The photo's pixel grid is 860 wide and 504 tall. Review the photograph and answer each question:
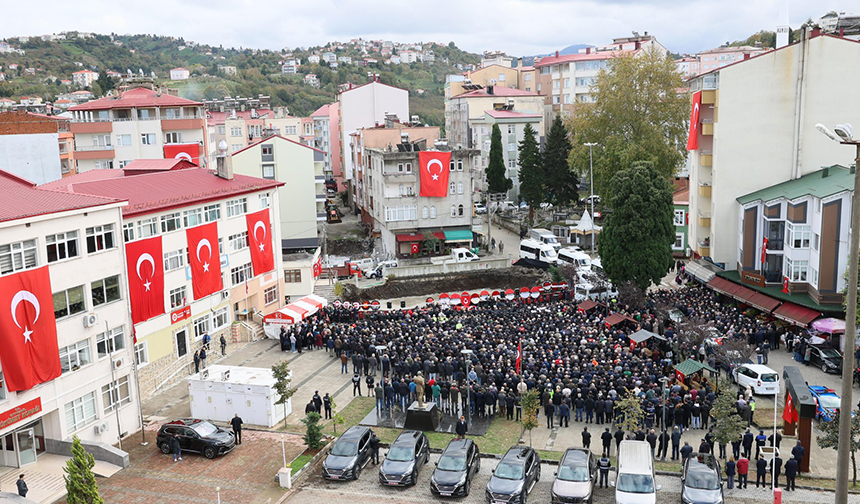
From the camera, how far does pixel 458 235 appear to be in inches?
2336

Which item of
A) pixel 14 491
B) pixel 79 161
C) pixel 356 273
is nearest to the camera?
pixel 14 491

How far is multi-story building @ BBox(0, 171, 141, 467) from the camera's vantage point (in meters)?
22.2

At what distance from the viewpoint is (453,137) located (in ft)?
317

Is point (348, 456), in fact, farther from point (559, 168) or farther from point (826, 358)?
point (559, 168)

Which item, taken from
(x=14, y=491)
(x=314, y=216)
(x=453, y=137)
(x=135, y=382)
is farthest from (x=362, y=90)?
(x=14, y=491)

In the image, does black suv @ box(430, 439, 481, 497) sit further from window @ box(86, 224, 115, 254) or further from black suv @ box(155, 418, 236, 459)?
window @ box(86, 224, 115, 254)

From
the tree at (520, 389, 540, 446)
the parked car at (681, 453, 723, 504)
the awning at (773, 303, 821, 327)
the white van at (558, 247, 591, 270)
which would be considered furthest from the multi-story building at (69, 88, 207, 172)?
the parked car at (681, 453, 723, 504)

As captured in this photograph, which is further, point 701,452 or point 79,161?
point 79,161

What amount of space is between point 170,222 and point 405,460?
1811cm

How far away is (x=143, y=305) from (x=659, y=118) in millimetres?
44588

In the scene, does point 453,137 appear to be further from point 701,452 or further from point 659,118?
point 701,452

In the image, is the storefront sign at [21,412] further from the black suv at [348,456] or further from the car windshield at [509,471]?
the car windshield at [509,471]

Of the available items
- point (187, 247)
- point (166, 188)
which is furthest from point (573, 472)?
point (166, 188)

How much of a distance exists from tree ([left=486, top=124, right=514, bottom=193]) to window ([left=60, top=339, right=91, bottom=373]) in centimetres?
5459
